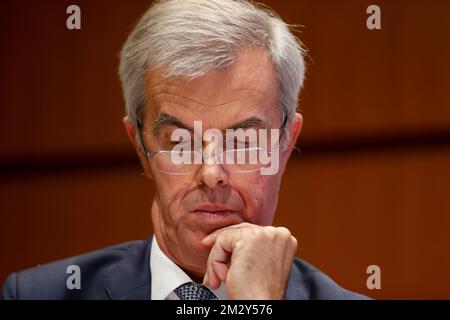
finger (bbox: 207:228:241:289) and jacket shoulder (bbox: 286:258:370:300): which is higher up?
finger (bbox: 207:228:241:289)

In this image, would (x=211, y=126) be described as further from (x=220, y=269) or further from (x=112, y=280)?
(x=112, y=280)

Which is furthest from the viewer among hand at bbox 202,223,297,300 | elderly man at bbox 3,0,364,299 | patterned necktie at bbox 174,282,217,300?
patterned necktie at bbox 174,282,217,300

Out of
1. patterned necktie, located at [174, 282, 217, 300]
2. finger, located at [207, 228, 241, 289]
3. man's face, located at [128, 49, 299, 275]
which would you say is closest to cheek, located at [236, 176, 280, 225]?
man's face, located at [128, 49, 299, 275]

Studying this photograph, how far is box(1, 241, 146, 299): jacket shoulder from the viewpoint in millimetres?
1958

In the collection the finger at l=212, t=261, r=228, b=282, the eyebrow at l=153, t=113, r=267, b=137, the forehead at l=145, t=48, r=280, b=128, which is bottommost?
the finger at l=212, t=261, r=228, b=282

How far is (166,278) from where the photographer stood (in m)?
1.94

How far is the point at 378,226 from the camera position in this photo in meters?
1.98

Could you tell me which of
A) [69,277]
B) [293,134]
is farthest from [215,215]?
[69,277]

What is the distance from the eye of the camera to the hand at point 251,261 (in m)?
1.64

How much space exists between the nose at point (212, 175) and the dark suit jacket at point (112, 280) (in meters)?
0.36

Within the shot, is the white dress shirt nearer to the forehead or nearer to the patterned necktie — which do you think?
the patterned necktie

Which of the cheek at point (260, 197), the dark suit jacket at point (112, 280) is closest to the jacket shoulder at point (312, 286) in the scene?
the dark suit jacket at point (112, 280)

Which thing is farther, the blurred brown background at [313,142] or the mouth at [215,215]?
the blurred brown background at [313,142]

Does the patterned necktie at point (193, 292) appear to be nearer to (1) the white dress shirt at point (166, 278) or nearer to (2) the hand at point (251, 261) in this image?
(1) the white dress shirt at point (166, 278)
